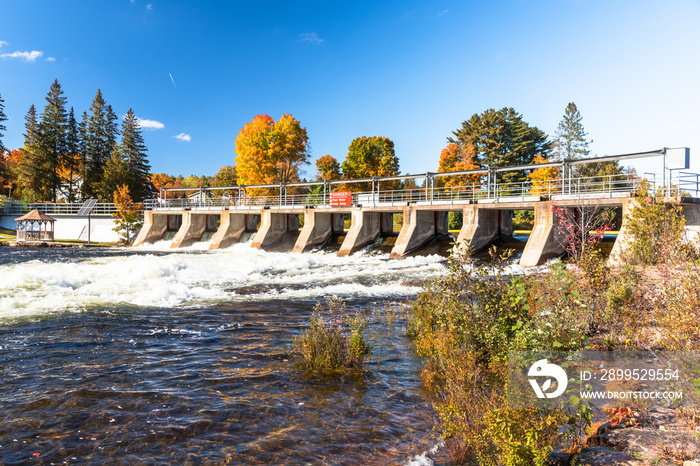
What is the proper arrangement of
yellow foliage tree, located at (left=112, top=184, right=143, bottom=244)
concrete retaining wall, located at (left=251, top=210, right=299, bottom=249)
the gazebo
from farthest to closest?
yellow foliage tree, located at (left=112, top=184, right=143, bottom=244)
the gazebo
concrete retaining wall, located at (left=251, top=210, right=299, bottom=249)

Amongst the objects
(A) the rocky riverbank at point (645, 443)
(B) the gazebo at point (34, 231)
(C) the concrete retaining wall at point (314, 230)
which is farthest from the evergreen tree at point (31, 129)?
(A) the rocky riverbank at point (645, 443)

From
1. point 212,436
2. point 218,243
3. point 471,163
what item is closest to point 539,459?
point 212,436

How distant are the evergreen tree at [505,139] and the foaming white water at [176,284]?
154ft

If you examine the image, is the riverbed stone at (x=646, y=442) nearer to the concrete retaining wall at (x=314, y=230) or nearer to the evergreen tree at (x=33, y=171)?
the concrete retaining wall at (x=314, y=230)

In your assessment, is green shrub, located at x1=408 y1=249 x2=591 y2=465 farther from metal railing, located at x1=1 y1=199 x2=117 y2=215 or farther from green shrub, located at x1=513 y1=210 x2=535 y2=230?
metal railing, located at x1=1 y1=199 x2=117 y2=215

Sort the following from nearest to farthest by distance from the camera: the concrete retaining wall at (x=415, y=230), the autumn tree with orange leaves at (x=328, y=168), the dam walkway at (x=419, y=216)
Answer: the dam walkway at (x=419, y=216)
the concrete retaining wall at (x=415, y=230)
the autumn tree with orange leaves at (x=328, y=168)

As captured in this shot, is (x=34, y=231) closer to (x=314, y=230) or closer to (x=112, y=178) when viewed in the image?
(x=112, y=178)

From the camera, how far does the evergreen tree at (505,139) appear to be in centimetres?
6550

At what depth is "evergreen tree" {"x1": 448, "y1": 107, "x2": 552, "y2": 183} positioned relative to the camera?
65500 mm

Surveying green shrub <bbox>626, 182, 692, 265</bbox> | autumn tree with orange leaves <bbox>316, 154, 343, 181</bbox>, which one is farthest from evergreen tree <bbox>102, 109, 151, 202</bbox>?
green shrub <bbox>626, 182, 692, 265</bbox>

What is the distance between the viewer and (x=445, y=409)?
5.00 m

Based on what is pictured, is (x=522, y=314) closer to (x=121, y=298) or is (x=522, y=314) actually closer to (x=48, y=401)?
(x=48, y=401)

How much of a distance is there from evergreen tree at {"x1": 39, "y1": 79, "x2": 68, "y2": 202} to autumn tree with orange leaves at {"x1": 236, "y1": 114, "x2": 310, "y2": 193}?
33.6 metres

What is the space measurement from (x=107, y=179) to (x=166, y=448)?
70.9 metres
